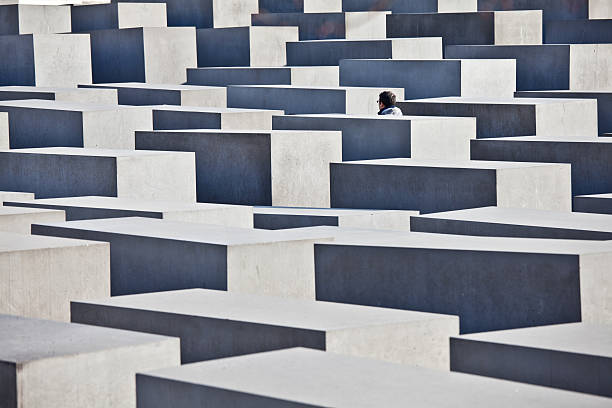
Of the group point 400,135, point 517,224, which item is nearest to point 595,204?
point 517,224

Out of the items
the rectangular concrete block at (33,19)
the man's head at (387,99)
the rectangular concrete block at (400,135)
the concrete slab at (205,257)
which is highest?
the rectangular concrete block at (33,19)

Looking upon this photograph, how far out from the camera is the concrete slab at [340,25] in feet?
62.4

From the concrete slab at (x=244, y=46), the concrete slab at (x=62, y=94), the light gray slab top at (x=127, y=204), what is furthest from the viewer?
the concrete slab at (x=244, y=46)

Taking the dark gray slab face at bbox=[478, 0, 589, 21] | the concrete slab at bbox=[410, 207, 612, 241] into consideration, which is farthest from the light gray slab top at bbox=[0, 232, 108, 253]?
the dark gray slab face at bbox=[478, 0, 589, 21]

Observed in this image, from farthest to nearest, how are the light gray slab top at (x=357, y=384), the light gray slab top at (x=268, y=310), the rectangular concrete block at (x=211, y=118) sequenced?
the rectangular concrete block at (x=211, y=118)
the light gray slab top at (x=268, y=310)
the light gray slab top at (x=357, y=384)

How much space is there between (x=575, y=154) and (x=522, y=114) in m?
1.57

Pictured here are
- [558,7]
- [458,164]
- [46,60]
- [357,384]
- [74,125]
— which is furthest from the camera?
[558,7]

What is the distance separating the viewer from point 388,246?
654 cm

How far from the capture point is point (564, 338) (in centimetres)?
487

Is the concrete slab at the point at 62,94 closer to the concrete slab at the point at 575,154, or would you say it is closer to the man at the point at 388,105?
the man at the point at 388,105

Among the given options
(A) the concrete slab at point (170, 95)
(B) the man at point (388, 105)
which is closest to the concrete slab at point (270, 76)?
(A) the concrete slab at point (170, 95)

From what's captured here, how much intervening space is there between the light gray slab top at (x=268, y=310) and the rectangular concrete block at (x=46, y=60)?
33.6 feet

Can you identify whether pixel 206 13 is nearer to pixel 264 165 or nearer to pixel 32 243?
pixel 264 165

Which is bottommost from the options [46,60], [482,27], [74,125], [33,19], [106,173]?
[106,173]
